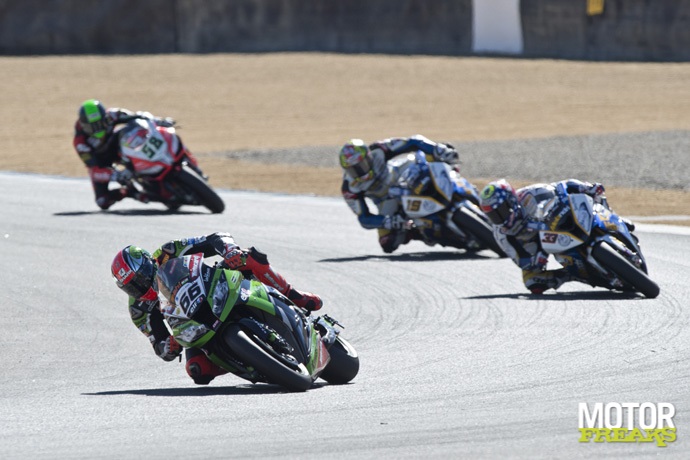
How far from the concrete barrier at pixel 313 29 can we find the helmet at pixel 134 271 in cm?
3247

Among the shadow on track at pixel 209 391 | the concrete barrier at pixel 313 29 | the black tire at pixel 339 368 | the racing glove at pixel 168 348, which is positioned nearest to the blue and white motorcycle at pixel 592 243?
the black tire at pixel 339 368

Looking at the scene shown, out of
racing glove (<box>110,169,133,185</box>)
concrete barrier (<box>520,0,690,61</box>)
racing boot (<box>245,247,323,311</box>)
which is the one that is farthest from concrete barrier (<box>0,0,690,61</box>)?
racing boot (<box>245,247,323,311</box>)

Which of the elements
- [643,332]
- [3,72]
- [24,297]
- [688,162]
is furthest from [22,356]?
[3,72]

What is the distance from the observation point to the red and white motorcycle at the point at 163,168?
18406 mm

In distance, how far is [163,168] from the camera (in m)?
18.5

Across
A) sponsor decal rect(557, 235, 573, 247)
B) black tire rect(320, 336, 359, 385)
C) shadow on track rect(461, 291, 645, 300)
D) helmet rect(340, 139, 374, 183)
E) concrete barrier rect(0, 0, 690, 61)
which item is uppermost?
black tire rect(320, 336, 359, 385)

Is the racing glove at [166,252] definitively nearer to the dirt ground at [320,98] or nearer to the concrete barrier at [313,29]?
the dirt ground at [320,98]

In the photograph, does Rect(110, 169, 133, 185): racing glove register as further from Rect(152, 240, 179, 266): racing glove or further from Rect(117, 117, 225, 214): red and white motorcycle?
Rect(152, 240, 179, 266): racing glove

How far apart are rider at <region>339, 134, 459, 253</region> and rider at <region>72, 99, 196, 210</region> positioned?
13.5 ft

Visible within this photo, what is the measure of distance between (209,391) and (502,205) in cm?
478

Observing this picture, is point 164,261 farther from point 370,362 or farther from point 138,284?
point 370,362

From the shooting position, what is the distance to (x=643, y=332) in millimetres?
9500

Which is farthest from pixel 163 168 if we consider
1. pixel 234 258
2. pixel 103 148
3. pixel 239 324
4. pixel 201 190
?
pixel 239 324

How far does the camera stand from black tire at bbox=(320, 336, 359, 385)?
8.12 m
